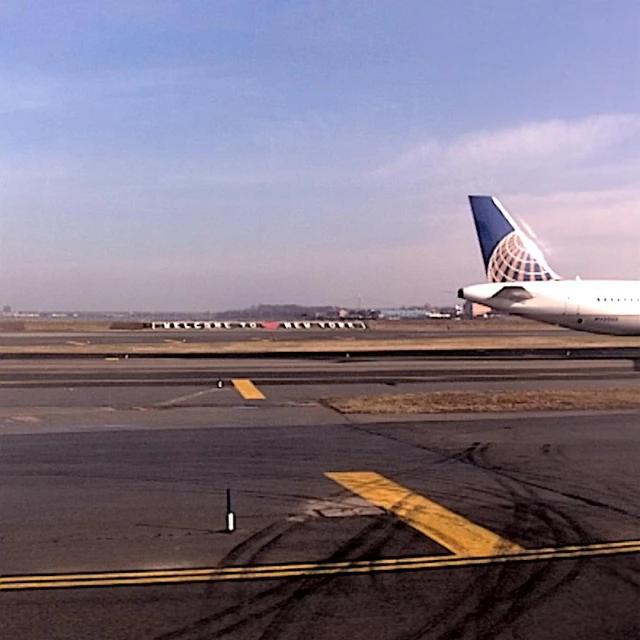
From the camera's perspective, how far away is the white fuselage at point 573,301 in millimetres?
53438

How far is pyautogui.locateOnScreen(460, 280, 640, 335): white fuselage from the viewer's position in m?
53.4

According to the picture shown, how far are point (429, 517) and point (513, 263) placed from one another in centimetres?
4597

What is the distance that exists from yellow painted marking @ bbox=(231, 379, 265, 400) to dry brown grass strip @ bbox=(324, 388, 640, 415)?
2.47 m

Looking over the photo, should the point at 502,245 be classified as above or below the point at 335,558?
above

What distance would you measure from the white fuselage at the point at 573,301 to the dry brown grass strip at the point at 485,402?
24866 mm

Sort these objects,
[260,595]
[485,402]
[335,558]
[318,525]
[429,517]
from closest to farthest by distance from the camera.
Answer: [260,595], [335,558], [318,525], [429,517], [485,402]

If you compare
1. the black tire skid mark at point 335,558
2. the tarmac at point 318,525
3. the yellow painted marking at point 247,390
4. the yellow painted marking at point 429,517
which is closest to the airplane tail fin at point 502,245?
the yellow painted marking at point 247,390

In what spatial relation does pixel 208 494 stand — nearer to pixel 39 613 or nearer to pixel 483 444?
pixel 39 613

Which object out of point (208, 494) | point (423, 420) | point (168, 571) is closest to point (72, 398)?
point (423, 420)

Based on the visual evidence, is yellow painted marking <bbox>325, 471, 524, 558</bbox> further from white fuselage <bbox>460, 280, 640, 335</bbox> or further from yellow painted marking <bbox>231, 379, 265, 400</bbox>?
white fuselage <bbox>460, 280, 640, 335</bbox>

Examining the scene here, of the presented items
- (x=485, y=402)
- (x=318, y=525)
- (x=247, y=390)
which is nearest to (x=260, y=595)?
(x=318, y=525)

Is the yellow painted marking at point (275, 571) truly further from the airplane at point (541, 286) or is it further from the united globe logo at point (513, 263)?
the united globe logo at point (513, 263)

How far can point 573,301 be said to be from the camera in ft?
181

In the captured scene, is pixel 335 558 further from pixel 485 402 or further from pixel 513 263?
pixel 513 263
